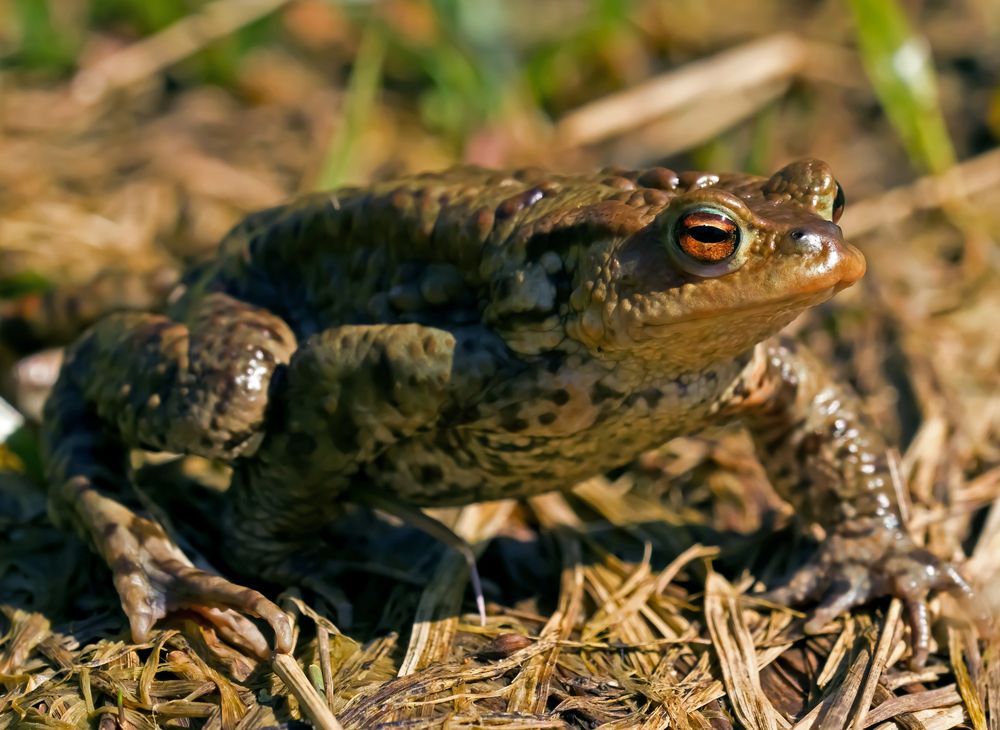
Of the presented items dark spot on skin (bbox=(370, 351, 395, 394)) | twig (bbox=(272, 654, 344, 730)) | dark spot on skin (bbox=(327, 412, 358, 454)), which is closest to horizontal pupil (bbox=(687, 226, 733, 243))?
dark spot on skin (bbox=(370, 351, 395, 394))

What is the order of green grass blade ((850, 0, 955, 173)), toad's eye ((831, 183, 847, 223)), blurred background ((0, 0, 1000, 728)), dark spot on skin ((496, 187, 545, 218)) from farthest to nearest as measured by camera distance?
green grass blade ((850, 0, 955, 173)) → blurred background ((0, 0, 1000, 728)) → dark spot on skin ((496, 187, 545, 218)) → toad's eye ((831, 183, 847, 223))

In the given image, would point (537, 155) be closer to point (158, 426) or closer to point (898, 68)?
point (898, 68)

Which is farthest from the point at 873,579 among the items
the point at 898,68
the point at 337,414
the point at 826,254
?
the point at 898,68

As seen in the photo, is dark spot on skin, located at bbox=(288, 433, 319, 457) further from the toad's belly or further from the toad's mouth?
the toad's mouth

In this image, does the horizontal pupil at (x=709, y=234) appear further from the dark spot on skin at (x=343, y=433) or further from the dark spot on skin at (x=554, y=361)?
the dark spot on skin at (x=343, y=433)

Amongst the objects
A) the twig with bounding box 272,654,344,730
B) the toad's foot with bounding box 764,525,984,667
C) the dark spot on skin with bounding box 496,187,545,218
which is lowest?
the twig with bounding box 272,654,344,730

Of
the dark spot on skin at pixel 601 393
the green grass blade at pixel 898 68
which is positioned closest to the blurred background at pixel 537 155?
the green grass blade at pixel 898 68

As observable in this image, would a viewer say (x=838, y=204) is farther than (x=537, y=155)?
No
